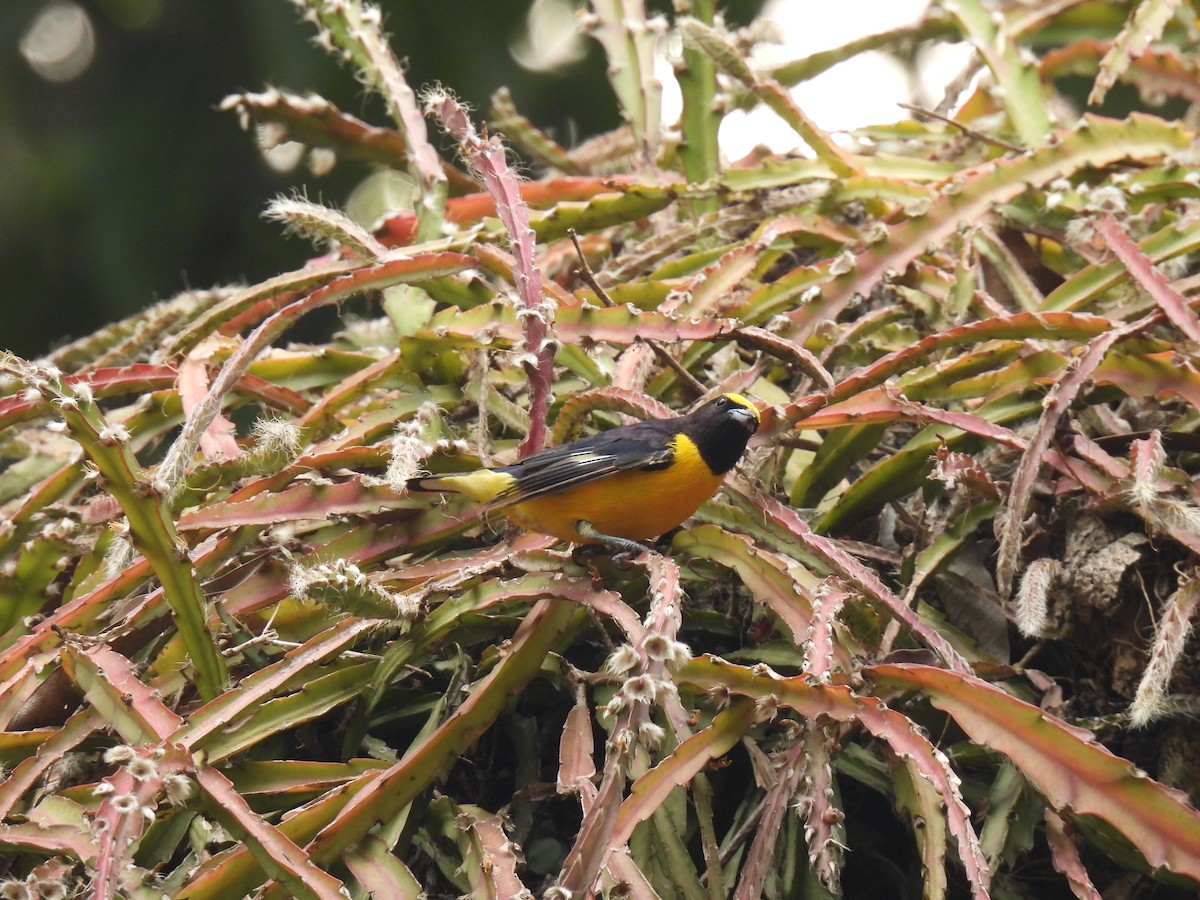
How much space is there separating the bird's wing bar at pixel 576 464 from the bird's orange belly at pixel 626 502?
25 millimetres

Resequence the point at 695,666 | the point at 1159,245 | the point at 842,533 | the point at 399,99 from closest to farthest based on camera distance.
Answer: the point at 695,666 < the point at 842,533 < the point at 1159,245 < the point at 399,99

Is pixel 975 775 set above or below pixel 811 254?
below

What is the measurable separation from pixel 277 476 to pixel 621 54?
159cm

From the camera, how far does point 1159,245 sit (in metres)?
2.32

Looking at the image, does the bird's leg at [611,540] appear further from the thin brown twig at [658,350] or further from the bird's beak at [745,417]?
the thin brown twig at [658,350]

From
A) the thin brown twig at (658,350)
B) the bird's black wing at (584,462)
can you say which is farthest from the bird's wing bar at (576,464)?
the thin brown twig at (658,350)

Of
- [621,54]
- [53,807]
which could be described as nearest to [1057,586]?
[53,807]

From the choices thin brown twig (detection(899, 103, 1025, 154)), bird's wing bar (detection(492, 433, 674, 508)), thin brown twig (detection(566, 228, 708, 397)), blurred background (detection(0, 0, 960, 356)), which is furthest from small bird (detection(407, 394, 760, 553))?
blurred background (detection(0, 0, 960, 356))

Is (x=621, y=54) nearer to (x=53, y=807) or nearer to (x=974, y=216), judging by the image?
(x=974, y=216)

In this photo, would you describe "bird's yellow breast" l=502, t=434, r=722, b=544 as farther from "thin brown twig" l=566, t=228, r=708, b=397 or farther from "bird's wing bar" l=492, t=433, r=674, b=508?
"thin brown twig" l=566, t=228, r=708, b=397

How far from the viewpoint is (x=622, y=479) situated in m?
1.90

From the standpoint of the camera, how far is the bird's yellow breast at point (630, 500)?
1890 millimetres

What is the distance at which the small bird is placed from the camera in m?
1.88

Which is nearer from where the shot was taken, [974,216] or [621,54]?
[974,216]
